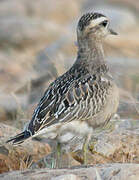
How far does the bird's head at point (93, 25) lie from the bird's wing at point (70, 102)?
0.72m

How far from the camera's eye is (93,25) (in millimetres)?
7516

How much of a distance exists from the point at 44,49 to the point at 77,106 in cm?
1083

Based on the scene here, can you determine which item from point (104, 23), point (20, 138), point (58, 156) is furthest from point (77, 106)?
point (104, 23)

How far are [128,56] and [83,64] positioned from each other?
1077cm

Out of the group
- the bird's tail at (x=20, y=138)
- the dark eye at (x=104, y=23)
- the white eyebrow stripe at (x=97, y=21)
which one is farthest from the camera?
the dark eye at (x=104, y=23)

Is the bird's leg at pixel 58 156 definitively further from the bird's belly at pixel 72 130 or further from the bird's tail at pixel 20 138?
the bird's tail at pixel 20 138

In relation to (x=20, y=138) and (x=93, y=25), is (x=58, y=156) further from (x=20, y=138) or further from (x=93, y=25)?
(x=93, y=25)

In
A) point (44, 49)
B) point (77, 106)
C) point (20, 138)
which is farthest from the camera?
point (44, 49)

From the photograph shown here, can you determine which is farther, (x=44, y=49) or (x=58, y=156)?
(x=44, y=49)

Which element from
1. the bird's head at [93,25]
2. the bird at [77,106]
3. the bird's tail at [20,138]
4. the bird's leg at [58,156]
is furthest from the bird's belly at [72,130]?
the bird's head at [93,25]

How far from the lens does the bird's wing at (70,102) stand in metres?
6.77

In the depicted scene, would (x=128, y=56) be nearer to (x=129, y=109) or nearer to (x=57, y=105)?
(x=129, y=109)

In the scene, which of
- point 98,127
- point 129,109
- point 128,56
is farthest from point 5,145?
point 128,56

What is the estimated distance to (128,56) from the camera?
18078 mm
